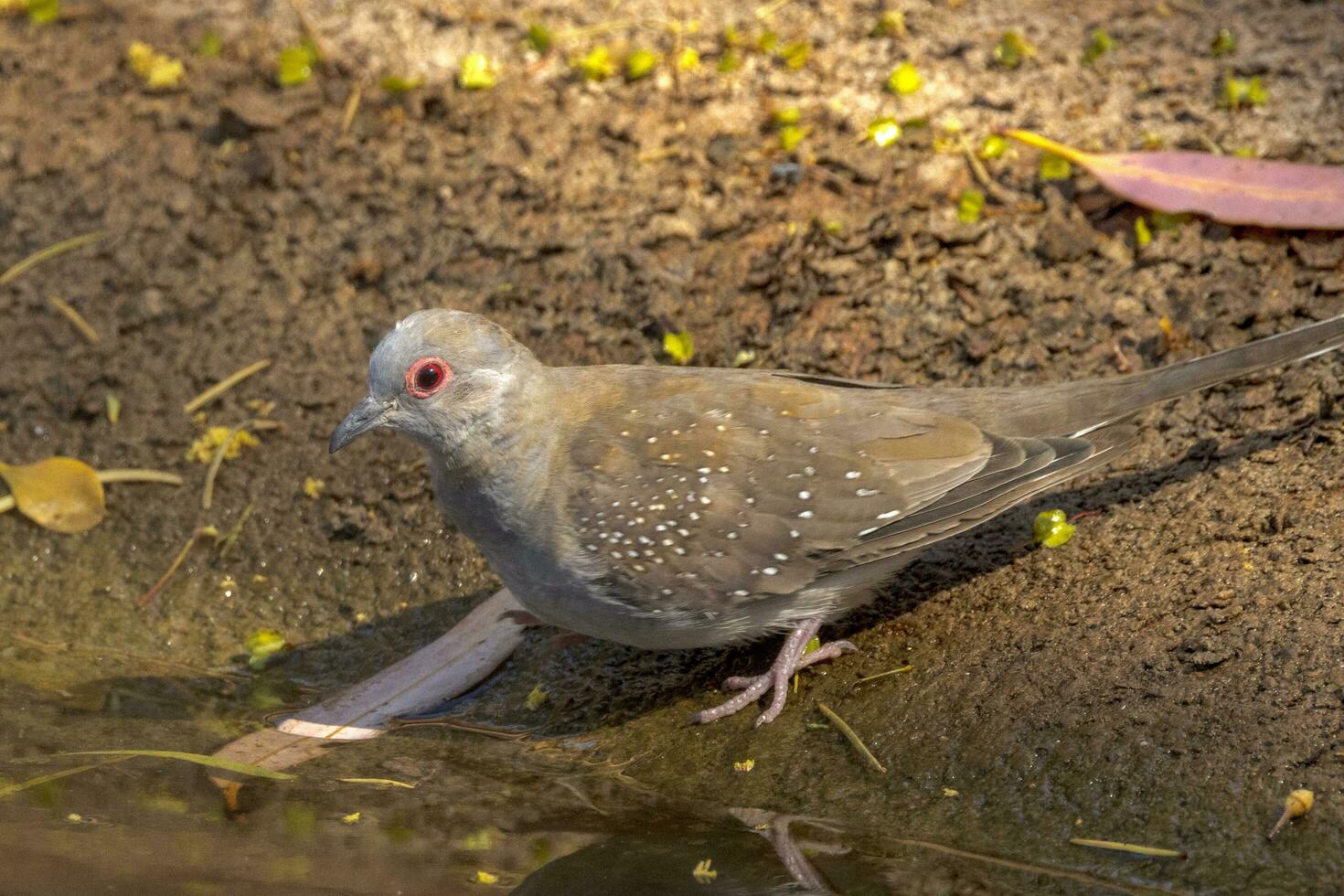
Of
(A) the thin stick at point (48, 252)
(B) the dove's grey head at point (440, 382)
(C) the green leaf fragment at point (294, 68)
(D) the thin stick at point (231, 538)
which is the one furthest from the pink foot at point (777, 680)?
(C) the green leaf fragment at point (294, 68)

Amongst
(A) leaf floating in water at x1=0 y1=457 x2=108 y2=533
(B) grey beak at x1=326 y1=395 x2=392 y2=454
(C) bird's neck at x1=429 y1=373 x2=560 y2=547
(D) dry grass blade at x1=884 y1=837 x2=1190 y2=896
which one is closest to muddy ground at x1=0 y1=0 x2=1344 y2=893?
(D) dry grass blade at x1=884 y1=837 x2=1190 y2=896

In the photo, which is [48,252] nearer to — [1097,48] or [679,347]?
[679,347]

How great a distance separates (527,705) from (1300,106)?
14.6 ft

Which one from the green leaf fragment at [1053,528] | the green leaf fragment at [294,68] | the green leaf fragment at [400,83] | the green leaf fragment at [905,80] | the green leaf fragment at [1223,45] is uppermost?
the green leaf fragment at [294,68]

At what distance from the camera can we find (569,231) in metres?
6.61

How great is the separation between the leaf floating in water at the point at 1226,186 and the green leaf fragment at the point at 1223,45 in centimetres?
86

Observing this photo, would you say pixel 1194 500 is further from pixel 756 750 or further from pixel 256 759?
pixel 256 759

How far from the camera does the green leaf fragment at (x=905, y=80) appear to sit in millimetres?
6758

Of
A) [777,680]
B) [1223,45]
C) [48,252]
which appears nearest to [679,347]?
[777,680]

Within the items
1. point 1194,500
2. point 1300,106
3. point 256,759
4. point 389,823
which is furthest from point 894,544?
point 1300,106

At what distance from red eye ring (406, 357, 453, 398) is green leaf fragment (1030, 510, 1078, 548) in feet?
7.26

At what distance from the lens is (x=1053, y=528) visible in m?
5.00

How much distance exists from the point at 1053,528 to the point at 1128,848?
4.68ft

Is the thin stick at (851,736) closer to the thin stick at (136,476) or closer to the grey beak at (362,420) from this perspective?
the grey beak at (362,420)
